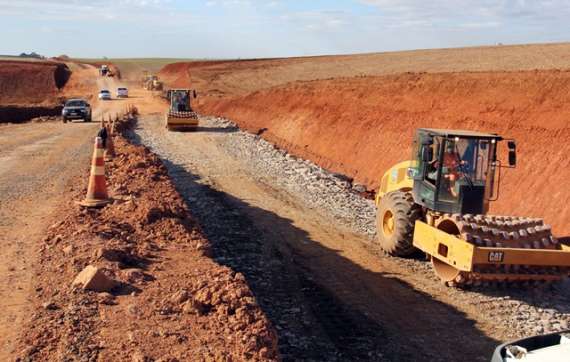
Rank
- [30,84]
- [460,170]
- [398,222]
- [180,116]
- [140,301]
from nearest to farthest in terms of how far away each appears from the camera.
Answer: [140,301] → [460,170] → [398,222] → [180,116] → [30,84]

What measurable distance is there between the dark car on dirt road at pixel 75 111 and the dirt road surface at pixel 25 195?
26.4 ft

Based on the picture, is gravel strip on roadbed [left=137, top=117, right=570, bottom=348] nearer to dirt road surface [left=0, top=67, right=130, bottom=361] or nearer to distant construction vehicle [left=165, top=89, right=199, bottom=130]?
distant construction vehicle [left=165, top=89, right=199, bottom=130]

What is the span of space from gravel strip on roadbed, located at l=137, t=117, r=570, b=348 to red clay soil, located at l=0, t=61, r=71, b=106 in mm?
41015

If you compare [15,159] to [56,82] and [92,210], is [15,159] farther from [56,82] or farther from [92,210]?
[56,82]

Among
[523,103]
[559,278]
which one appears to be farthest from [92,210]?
[523,103]

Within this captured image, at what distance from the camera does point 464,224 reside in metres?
10.2

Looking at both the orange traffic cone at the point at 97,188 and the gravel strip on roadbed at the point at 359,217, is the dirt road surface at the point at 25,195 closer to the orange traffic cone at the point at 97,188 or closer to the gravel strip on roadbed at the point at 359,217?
the orange traffic cone at the point at 97,188

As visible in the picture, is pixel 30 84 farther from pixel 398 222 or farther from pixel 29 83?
pixel 398 222

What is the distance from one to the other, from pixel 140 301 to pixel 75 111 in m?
31.2

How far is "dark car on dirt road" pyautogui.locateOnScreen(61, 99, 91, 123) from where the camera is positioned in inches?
1373

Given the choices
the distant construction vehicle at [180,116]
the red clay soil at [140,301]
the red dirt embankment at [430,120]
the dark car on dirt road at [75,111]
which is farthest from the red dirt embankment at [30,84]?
the red clay soil at [140,301]

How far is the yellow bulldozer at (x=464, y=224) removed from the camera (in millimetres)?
10016

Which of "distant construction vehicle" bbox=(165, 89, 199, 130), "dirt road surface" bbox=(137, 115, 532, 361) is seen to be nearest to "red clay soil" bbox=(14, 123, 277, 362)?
"dirt road surface" bbox=(137, 115, 532, 361)

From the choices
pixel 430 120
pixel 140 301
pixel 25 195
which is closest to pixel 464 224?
pixel 140 301
